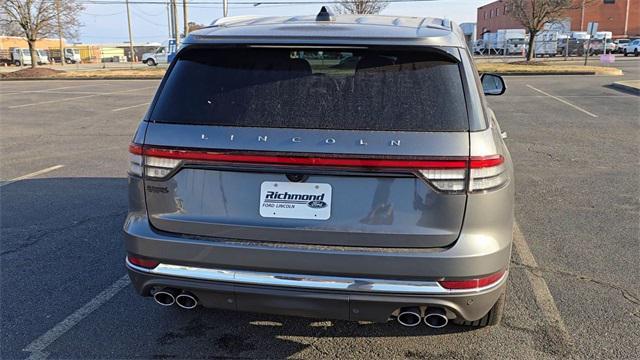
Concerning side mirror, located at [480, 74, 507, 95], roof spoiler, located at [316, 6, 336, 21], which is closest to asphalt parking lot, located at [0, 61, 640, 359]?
side mirror, located at [480, 74, 507, 95]

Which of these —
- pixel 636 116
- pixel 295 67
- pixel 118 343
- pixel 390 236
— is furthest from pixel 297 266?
pixel 636 116

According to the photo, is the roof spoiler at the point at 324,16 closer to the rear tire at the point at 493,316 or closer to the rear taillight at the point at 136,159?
the rear taillight at the point at 136,159

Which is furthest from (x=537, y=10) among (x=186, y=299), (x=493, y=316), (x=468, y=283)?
(x=186, y=299)

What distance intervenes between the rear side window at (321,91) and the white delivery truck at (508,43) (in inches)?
2424

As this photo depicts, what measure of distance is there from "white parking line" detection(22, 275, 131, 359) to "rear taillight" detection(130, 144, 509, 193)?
1520mm

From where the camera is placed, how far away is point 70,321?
137 inches

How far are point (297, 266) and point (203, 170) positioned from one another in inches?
25.3

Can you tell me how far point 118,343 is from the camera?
10.6 ft

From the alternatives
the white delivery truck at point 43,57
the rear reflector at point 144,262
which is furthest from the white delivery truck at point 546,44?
the rear reflector at point 144,262

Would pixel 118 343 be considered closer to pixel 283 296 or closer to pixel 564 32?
pixel 283 296

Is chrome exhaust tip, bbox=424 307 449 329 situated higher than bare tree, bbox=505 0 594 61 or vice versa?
bare tree, bbox=505 0 594 61

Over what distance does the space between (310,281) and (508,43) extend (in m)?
64.8

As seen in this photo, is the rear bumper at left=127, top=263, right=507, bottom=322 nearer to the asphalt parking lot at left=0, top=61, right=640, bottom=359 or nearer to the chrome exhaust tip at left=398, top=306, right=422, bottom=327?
the chrome exhaust tip at left=398, top=306, right=422, bottom=327

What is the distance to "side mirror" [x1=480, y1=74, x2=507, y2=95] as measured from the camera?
203 inches
